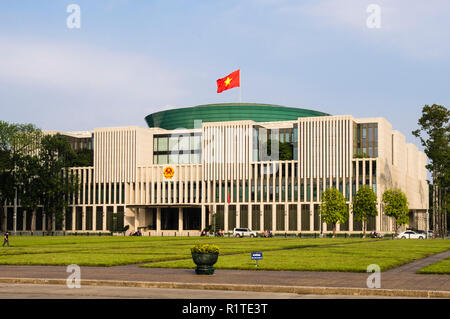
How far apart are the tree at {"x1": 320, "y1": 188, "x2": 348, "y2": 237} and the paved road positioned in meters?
96.4

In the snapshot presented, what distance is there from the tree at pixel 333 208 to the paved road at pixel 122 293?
96.4 metres

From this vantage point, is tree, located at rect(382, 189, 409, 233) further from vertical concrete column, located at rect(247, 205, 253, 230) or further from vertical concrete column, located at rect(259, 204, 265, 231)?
vertical concrete column, located at rect(247, 205, 253, 230)

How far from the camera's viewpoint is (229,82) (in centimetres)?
12288

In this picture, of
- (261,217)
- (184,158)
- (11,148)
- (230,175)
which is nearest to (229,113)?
(184,158)

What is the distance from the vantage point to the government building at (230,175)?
444ft

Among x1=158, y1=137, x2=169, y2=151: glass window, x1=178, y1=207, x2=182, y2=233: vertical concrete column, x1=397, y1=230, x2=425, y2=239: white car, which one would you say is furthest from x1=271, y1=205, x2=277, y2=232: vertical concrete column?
x1=158, y1=137, x2=169, y2=151: glass window

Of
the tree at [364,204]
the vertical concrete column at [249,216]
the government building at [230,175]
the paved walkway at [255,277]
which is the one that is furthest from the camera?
the vertical concrete column at [249,216]

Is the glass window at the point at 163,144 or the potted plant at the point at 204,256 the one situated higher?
the glass window at the point at 163,144

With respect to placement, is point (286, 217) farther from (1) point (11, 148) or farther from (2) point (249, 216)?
(1) point (11, 148)

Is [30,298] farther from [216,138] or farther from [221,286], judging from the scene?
[216,138]

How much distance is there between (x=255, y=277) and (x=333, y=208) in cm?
9220

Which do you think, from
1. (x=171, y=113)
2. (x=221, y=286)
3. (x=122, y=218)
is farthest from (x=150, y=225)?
(x=221, y=286)

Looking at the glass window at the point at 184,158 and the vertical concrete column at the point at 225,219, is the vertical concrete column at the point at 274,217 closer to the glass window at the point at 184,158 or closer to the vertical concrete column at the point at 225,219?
the vertical concrete column at the point at 225,219

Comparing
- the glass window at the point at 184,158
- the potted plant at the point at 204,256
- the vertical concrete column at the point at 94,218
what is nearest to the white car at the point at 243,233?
the glass window at the point at 184,158
